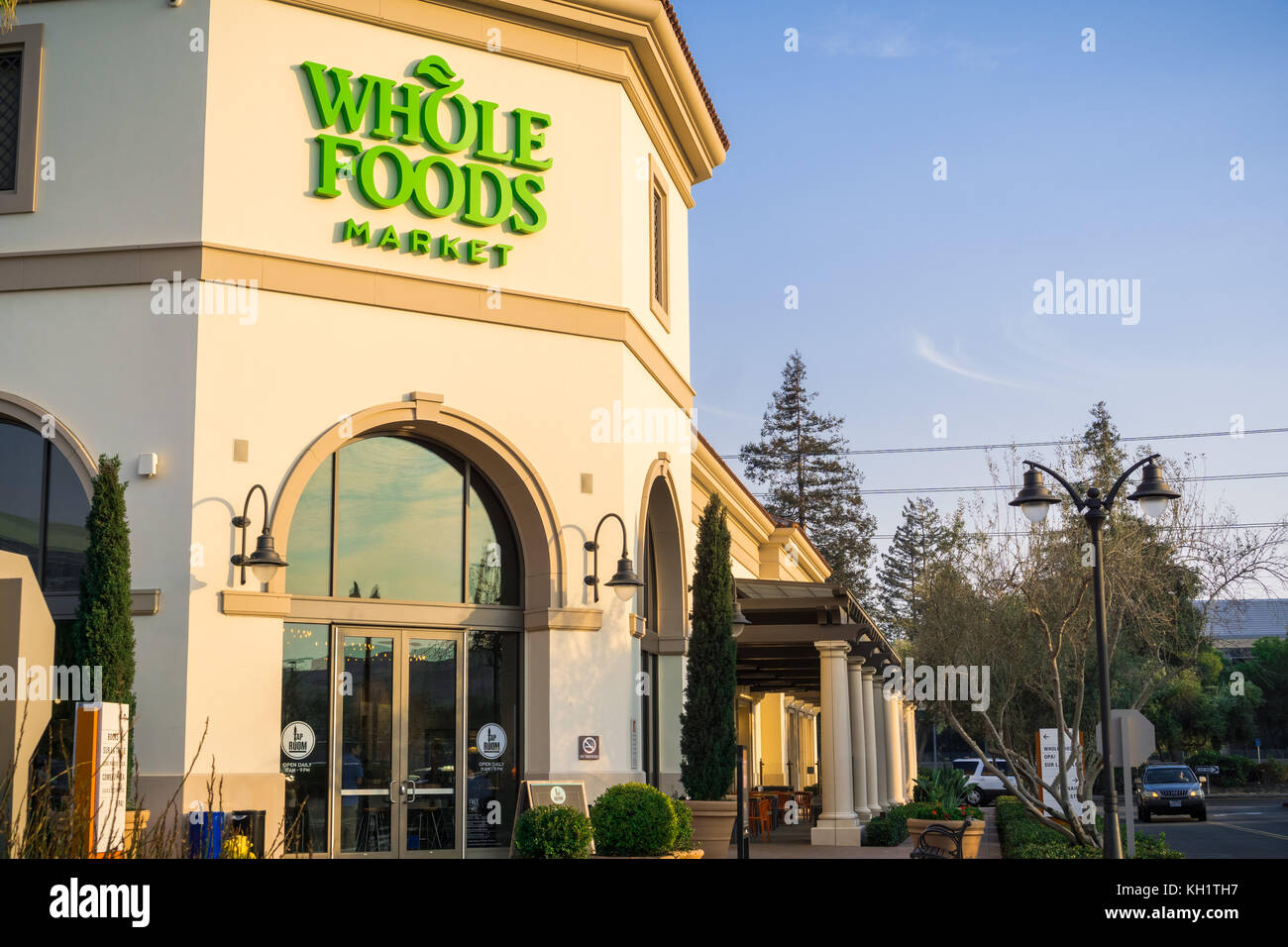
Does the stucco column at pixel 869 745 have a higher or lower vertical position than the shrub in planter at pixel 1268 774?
higher

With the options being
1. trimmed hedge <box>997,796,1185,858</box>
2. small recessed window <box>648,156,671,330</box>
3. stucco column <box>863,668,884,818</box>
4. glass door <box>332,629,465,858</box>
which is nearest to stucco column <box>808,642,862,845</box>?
trimmed hedge <box>997,796,1185,858</box>

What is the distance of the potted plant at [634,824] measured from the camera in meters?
15.1

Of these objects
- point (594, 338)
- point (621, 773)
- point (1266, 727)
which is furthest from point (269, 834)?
point (1266, 727)

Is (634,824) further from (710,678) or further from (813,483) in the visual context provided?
(813,483)

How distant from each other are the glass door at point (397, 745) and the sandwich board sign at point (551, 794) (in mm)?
1011

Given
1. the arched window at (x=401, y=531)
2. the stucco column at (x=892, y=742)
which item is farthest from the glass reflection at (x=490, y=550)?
the stucco column at (x=892, y=742)

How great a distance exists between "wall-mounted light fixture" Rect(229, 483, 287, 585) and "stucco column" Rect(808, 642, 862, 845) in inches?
501

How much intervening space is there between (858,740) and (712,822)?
Result: 9.96 meters

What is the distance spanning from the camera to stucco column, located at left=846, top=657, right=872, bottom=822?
27125mm

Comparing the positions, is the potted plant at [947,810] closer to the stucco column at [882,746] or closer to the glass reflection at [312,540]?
the stucco column at [882,746]

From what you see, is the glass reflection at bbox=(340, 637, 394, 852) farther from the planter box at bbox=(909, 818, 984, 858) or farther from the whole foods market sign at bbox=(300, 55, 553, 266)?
the planter box at bbox=(909, 818, 984, 858)

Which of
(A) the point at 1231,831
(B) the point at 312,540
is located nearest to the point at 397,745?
(B) the point at 312,540

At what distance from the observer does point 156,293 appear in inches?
602

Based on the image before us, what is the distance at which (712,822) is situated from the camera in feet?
59.9
